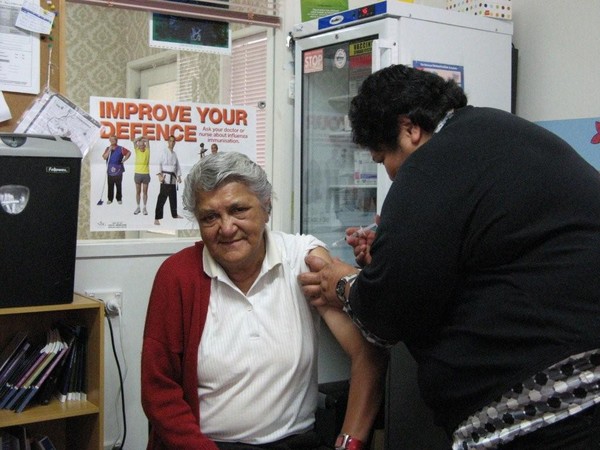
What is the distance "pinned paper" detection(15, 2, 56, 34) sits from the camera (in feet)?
7.65

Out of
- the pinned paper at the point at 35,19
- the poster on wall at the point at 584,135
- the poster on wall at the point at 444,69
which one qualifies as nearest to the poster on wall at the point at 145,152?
the pinned paper at the point at 35,19

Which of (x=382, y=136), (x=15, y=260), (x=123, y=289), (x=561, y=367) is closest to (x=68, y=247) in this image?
(x=15, y=260)

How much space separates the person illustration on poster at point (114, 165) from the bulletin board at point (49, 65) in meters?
0.28

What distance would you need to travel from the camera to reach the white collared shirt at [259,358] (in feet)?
5.82

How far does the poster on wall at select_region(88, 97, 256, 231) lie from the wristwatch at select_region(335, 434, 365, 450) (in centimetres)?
103

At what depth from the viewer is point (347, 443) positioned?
175 cm

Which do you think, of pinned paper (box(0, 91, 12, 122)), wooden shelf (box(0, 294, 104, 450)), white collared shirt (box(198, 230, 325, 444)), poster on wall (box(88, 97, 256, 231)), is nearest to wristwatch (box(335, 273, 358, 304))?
white collared shirt (box(198, 230, 325, 444))

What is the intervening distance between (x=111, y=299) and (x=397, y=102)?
1.52 m

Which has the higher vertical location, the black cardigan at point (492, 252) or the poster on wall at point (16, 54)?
the poster on wall at point (16, 54)

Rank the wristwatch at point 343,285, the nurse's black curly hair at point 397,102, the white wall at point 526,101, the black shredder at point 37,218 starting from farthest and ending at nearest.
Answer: the white wall at point 526,101
the black shredder at point 37,218
the wristwatch at point 343,285
the nurse's black curly hair at point 397,102

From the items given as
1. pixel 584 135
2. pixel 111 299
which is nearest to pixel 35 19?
pixel 111 299

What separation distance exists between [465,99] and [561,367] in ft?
2.05

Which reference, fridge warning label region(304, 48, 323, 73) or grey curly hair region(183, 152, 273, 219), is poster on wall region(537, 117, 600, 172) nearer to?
fridge warning label region(304, 48, 323, 73)

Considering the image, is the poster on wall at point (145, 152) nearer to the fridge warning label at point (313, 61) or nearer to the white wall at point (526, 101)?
the white wall at point (526, 101)
